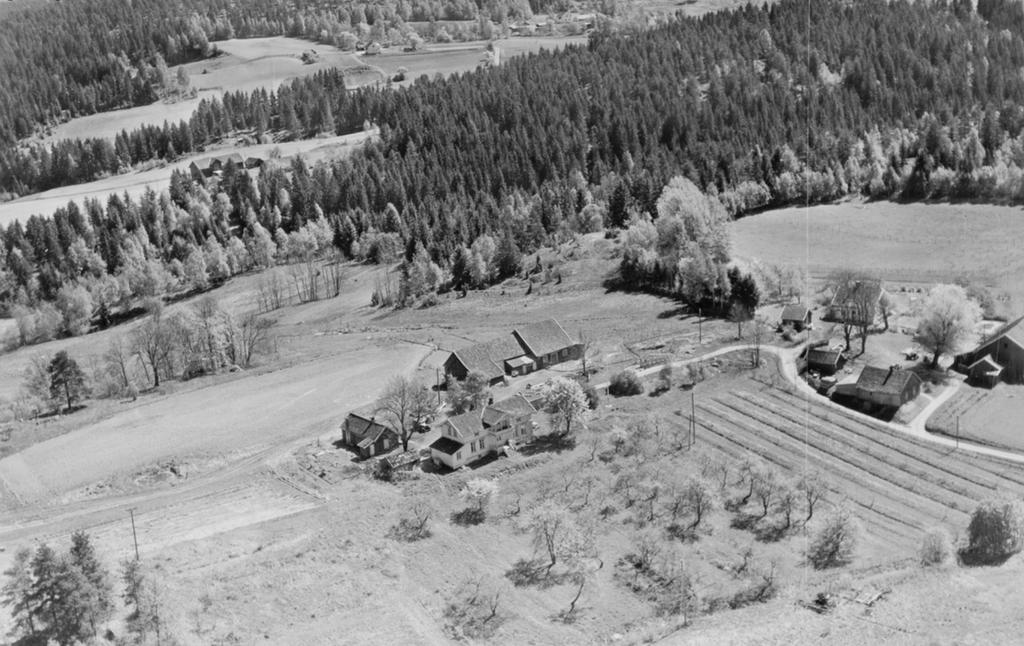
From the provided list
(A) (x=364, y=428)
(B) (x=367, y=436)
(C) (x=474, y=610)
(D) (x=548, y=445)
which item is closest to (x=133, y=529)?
(B) (x=367, y=436)

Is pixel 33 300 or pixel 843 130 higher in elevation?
pixel 843 130

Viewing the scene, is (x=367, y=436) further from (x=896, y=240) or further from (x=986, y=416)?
(x=896, y=240)

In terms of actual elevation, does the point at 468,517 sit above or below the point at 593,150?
below

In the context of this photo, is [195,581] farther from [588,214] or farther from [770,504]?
[588,214]

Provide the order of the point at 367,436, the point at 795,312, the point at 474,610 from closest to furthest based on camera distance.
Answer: the point at 474,610
the point at 367,436
the point at 795,312

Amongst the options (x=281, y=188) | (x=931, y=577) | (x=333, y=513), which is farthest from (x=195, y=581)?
(x=281, y=188)

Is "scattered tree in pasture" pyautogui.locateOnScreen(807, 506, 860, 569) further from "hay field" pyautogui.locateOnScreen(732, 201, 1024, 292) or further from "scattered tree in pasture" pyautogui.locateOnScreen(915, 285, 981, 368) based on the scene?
"hay field" pyautogui.locateOnScreen(732, 201, 1024, 292)
